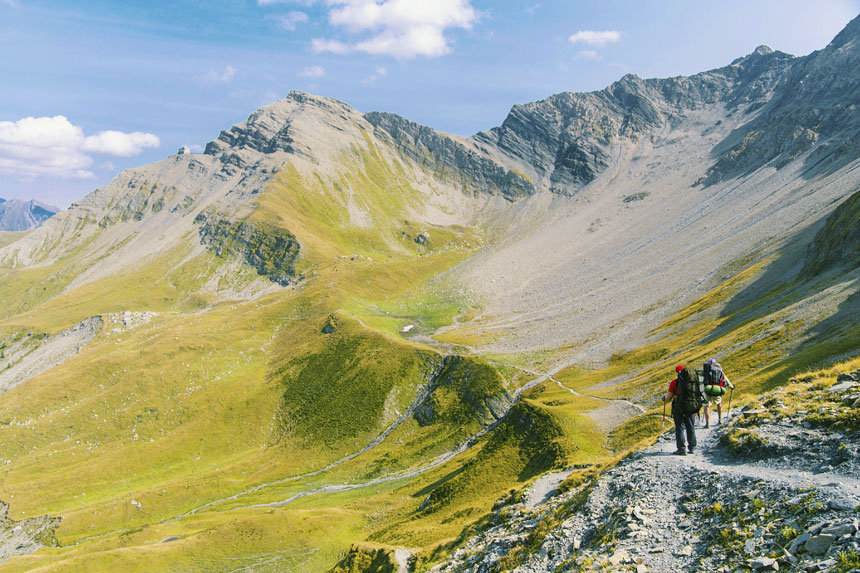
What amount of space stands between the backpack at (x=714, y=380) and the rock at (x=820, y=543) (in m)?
11.5

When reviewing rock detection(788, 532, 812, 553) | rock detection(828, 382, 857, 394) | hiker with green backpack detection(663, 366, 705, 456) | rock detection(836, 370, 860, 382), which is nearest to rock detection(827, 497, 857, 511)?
rock detection(788, 532, 812, 553)

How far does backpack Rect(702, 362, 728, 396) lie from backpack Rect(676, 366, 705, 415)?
1.42 m

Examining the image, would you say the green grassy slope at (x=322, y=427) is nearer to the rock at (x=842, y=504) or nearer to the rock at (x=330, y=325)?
the rock at (x=330, y=325)

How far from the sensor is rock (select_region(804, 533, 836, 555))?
39.6 feet

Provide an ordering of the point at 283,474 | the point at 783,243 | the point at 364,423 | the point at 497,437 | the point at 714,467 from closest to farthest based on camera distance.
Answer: the point at 714,467 < the point at 497,437 < the point at 283,474 < the point at 364,423 < the point at 783,243

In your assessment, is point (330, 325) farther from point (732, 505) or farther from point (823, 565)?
point (823, 565)

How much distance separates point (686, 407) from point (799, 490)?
6634 millimetres

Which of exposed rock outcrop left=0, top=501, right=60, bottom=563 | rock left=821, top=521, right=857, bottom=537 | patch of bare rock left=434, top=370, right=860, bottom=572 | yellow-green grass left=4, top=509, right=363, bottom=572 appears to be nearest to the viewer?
rock left=821, top=521, right=857, bottom=537

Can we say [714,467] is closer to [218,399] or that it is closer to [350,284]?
[218,399]

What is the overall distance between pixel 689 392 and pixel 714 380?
2.50 m

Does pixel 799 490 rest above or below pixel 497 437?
above

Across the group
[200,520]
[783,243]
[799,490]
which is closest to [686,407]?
[799,490]

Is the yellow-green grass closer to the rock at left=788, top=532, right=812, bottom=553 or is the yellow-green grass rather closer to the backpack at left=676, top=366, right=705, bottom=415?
the backpack at left=676, top=366, right=705, bottom=415

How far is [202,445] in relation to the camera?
354ft
